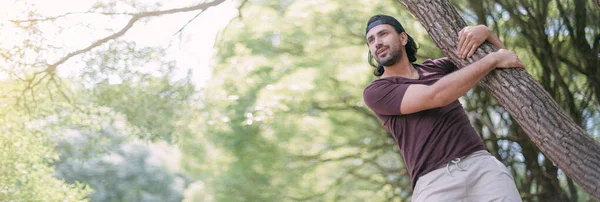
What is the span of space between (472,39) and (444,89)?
339mm

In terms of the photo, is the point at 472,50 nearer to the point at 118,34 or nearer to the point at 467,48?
the point at 467,48

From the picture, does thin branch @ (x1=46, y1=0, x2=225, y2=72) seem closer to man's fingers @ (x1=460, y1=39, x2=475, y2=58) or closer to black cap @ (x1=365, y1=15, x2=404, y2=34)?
black cap @ (x1=365, y1=15, x2=404, y2=34)

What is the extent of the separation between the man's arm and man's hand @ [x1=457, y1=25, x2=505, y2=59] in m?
0.13

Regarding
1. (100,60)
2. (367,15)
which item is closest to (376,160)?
(367,15)

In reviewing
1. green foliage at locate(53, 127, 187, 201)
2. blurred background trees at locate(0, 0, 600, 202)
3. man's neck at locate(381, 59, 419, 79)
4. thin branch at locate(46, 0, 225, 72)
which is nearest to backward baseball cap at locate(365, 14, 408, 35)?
man's neck at locate(381, 59, 419, 79)

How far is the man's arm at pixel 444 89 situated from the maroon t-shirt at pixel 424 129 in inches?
1.4

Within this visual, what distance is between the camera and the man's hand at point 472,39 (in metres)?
2.10

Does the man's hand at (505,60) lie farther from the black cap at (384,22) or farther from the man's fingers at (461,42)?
the black cap at (384,22)

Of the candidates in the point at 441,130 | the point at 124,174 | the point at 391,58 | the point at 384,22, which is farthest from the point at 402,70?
the point at 124,174

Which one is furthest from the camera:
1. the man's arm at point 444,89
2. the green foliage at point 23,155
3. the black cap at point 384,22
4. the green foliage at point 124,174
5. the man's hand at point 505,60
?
the green foliage at point 124,174

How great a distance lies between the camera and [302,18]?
21.5 ft

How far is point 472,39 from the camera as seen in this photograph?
6.88 feet

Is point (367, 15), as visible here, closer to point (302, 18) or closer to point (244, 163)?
point (302, 18)

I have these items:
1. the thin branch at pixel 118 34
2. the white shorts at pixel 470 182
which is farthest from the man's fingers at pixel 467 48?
the thin branch at pixel 118 34
